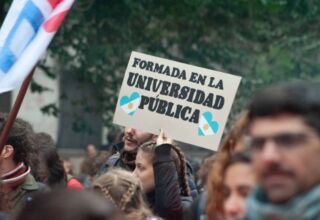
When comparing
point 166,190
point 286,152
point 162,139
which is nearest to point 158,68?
point 162,139

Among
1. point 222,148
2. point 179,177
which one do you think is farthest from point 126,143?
point 222,148

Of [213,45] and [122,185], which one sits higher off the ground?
[213,45]

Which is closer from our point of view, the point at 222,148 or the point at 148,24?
the point at 222,148

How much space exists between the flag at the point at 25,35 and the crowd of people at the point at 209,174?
53 centimetres

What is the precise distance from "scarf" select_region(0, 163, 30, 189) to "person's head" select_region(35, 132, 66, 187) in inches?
27.0

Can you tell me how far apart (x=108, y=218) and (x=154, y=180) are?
343 cm

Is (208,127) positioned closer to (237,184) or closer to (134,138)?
(134,138)

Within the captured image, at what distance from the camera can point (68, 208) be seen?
2.85m

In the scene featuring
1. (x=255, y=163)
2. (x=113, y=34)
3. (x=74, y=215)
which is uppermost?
(x=113, y=34)

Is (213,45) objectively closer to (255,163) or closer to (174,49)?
(174,49)

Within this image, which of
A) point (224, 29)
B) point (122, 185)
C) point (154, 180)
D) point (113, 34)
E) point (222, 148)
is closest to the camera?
point (222, 148)

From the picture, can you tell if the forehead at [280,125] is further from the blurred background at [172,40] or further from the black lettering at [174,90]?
the blurred background at [172,40]

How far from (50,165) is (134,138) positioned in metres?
0.51

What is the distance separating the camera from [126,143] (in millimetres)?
6898
